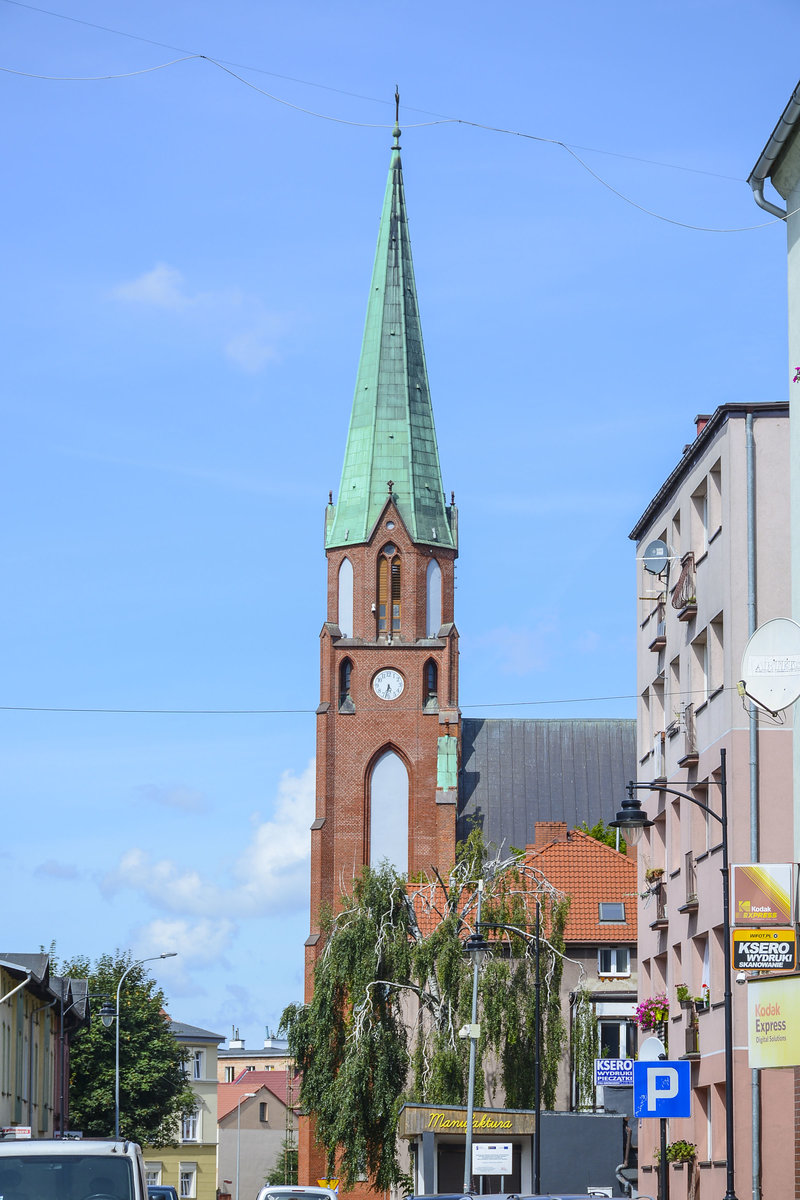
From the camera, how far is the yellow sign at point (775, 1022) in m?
19.4

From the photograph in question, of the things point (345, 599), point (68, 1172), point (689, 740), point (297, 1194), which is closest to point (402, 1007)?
point (689, 740)

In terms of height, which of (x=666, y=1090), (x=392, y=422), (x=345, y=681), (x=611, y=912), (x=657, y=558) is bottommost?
(x=666, y=1090)

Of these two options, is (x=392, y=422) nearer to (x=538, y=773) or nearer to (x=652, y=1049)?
(x=538, y=773)

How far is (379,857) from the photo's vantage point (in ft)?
235

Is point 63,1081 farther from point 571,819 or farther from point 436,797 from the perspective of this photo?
point 571,819

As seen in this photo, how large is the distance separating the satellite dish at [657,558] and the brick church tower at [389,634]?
3890 cm

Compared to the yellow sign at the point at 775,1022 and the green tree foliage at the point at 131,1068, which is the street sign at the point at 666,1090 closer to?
the yellow sign at the point at 775,1022

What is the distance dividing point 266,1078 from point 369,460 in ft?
219

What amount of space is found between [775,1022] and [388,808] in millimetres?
52806

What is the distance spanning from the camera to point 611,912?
54750 millimetres

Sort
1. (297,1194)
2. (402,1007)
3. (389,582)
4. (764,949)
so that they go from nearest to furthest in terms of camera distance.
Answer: (764,949) → (297,1194) → (402,1007) → (389,582)

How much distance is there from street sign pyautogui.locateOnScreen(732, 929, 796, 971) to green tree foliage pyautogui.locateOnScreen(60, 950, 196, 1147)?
4773 centimetres

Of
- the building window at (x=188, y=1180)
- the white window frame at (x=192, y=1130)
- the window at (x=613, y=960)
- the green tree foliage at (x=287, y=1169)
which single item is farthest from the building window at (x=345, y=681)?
the building window at (x=188, y=1180)

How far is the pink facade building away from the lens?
93.4ft
